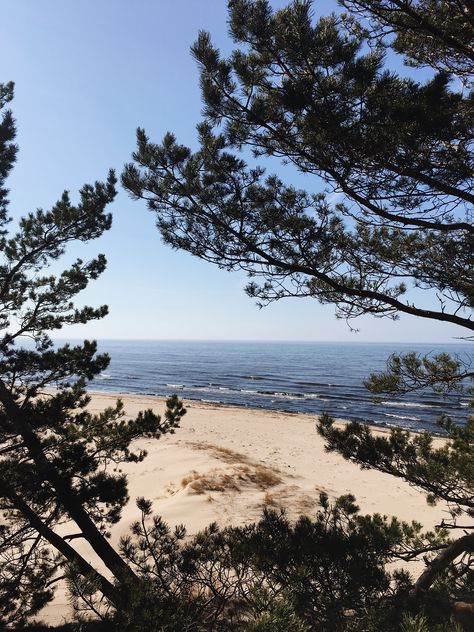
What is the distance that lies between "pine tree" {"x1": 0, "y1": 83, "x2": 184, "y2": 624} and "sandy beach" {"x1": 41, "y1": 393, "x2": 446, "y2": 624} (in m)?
1.00

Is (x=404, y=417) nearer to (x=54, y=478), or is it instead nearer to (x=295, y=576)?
(x=295, y=576)

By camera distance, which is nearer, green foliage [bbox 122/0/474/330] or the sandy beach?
green foliage [bbox 122/0/474/330]

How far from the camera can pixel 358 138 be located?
3.62 m

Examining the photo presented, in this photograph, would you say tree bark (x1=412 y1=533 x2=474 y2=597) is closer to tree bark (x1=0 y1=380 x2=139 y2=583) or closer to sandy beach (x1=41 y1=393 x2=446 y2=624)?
tree bark (x1=0 y1=380 x2=139 y2=583)

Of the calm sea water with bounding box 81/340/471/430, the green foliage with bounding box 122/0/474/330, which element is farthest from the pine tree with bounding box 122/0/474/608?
the calm sea water with bounding box 81/340/471/430

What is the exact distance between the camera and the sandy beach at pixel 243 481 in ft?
30.5

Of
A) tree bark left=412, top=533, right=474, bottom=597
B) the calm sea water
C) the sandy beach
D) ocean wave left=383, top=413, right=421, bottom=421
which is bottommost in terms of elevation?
the calm sea water

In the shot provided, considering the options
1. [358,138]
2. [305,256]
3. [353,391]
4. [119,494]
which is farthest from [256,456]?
[353,391]

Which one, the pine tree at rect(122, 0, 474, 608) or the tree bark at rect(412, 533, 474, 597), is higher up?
the pine tree at rect(122, 0, 474, 608)

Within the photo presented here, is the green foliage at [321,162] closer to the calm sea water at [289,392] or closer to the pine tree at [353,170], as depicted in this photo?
the pine tree at [353,170]

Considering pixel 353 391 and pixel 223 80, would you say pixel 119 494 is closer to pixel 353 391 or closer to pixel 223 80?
pixel 223 80

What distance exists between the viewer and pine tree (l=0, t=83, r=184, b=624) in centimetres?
438

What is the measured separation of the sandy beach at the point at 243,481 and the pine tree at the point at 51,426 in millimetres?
998

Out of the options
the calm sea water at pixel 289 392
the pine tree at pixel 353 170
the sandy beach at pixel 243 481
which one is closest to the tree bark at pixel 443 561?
the pine tree at pixel 353 170
